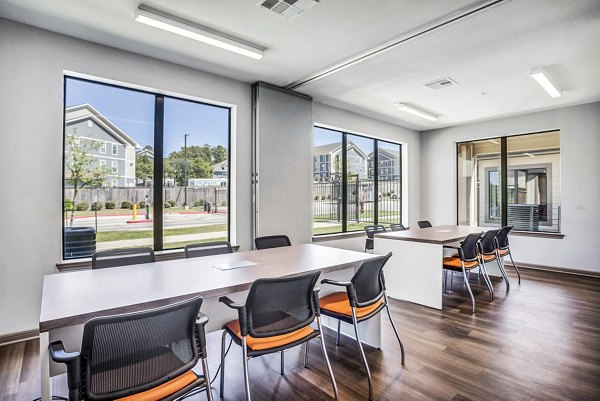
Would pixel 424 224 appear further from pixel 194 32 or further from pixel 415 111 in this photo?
pixel 194 32

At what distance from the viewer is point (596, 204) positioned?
529cm

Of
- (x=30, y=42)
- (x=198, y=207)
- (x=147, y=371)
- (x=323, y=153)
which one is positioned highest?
(x=30, y=42)

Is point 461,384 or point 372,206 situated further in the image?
point 372,206

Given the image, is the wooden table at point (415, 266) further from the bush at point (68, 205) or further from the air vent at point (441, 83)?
the bush at point (68, 205)

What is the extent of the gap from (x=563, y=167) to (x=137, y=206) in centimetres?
Result: 686

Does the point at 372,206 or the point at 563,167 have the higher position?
the point at 563,167

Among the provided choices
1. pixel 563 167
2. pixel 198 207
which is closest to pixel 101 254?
pixel 198 207

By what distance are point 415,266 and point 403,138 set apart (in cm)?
395

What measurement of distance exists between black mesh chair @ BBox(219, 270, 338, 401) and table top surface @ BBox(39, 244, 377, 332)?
0.18 metres

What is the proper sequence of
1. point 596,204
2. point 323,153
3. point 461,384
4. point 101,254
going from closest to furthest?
1. point 461,384
2. point 101,254
3. point 596,204
4. point 323,153

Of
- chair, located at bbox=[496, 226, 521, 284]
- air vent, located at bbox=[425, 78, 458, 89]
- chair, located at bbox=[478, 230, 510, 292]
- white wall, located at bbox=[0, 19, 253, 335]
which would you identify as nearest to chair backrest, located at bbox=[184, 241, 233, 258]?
white wall, located at bbox=[0, 19, 253, 335]

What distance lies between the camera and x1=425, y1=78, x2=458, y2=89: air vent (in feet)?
14.2

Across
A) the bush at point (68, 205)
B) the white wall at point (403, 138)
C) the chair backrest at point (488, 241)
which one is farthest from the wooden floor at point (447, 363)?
the white wall at point (403, 138)

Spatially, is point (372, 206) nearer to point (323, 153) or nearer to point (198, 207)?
point (323, 153)
